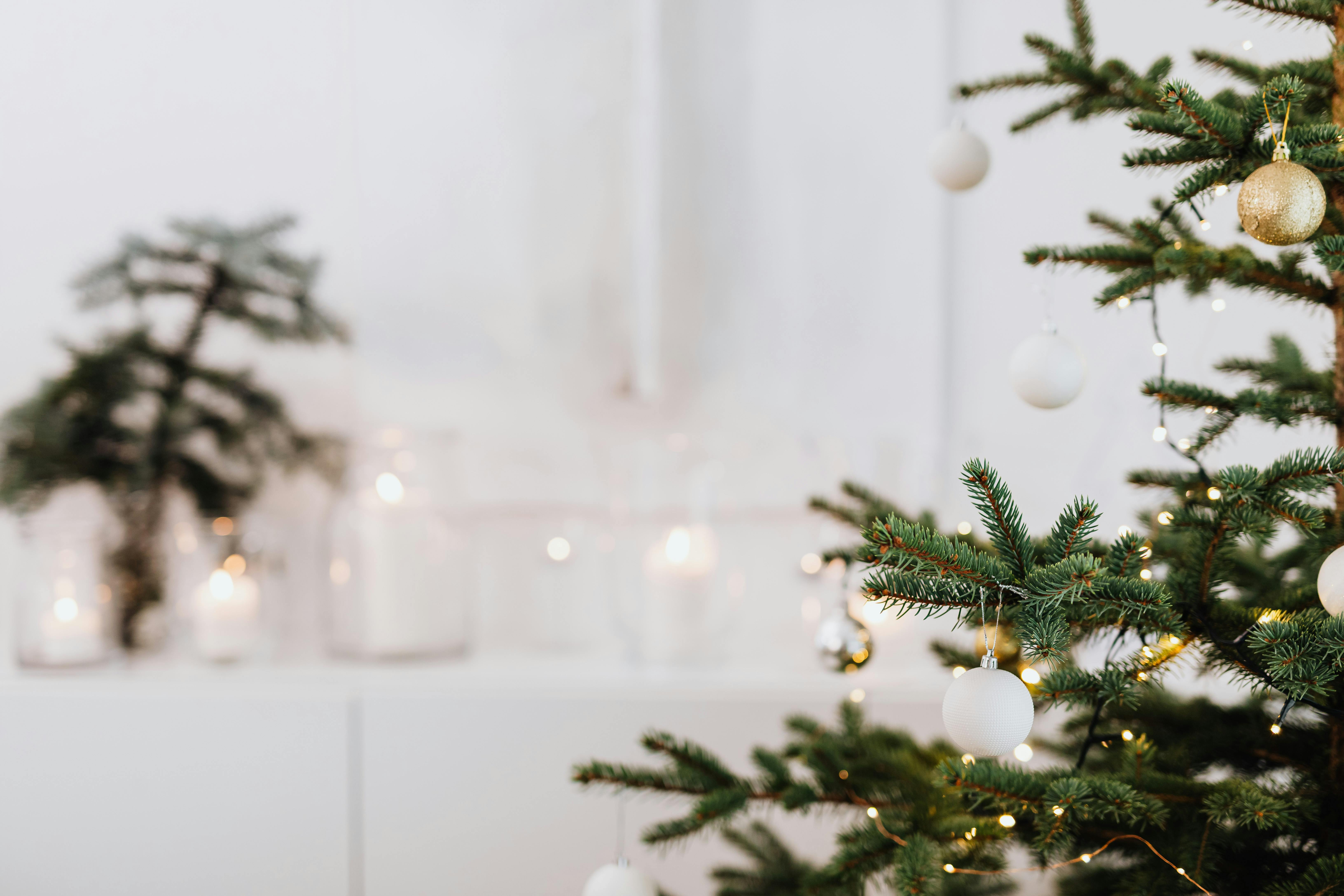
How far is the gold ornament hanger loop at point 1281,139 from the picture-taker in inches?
17.3

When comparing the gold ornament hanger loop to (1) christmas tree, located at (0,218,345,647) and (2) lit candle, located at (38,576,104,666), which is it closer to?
(1) christmas tree, located at (0,218,345,647)

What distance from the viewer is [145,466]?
1135 millimetres

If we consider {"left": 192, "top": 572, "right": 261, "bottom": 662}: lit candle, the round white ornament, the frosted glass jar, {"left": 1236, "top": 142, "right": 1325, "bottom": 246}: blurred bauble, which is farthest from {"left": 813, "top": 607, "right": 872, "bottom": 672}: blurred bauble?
the frosted glass jar

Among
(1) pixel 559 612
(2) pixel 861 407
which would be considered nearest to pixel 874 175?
(2) pixel 861 407

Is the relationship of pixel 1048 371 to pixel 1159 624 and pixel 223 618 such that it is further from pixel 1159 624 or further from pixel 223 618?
pixel 223 618

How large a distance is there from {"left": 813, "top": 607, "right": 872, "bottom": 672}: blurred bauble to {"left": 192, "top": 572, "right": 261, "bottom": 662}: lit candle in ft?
2.32

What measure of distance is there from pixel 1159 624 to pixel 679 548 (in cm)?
67

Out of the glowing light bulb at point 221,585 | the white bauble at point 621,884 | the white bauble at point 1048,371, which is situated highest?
the white bauble at point 1048,371

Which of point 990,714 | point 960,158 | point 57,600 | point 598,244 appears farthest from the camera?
point 598,244

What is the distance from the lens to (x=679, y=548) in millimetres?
1076

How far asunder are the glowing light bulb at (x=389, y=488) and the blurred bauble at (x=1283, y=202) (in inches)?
36.4

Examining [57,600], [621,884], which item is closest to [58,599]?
[57,600]

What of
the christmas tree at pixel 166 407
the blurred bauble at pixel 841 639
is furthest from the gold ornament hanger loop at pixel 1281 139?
the christmas tree at pixel 166 407

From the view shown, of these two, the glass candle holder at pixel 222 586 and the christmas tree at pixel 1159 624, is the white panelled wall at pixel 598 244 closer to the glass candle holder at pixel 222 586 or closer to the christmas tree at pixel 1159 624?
the glass candle holder at pixel 222 586
